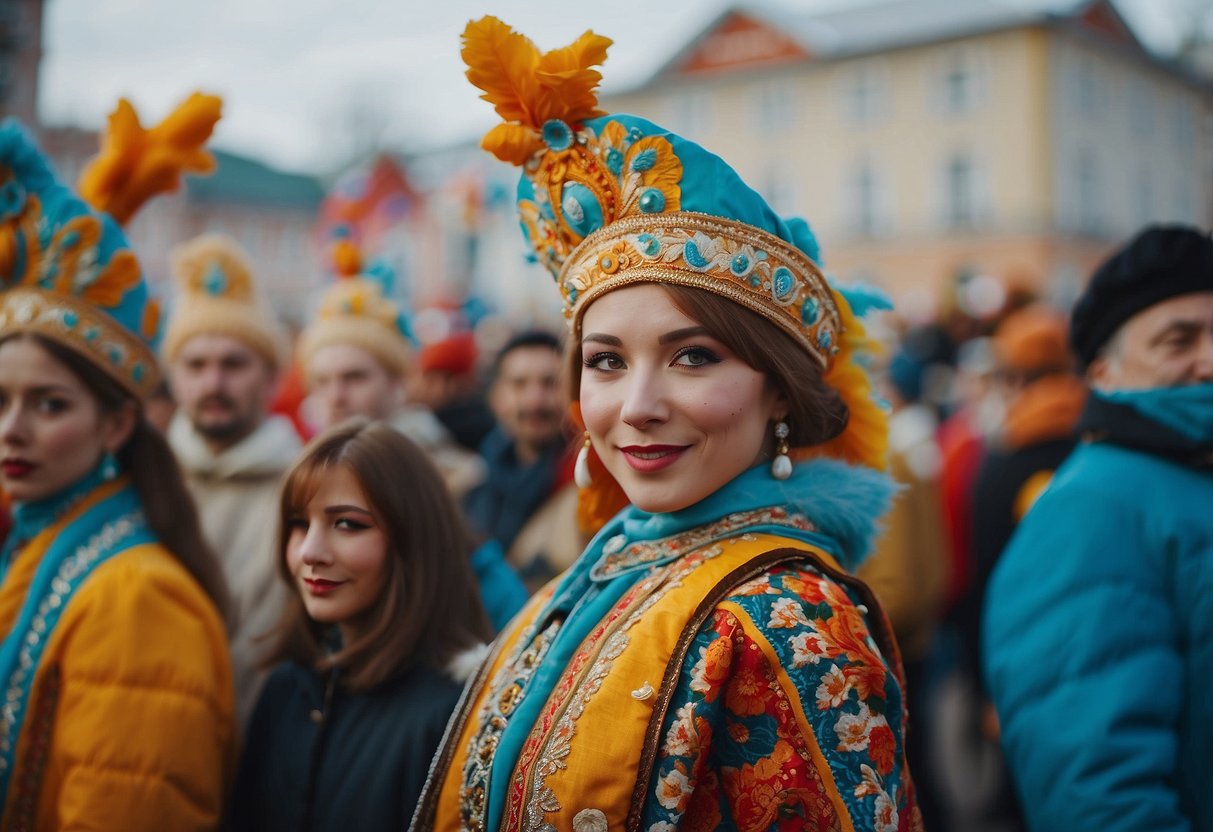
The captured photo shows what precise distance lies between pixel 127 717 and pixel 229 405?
1.94 metres

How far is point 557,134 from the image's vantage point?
7.11 feet

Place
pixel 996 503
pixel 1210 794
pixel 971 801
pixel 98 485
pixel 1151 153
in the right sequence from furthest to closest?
pixel 1151 153, pixel 971 801, pixel 996 503, pixel 98 485, pixel 1210 794

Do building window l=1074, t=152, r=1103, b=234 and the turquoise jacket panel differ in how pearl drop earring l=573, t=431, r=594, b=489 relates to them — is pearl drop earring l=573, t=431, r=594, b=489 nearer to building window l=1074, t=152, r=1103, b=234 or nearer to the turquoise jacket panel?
the turquoise jacket panel

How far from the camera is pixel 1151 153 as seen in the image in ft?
124

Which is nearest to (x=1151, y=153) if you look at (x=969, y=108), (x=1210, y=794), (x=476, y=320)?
(x=969, y=108)

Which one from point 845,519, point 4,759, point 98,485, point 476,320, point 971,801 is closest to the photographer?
point 845,519

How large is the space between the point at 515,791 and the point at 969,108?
3650 cm

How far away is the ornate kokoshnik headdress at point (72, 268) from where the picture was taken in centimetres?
290

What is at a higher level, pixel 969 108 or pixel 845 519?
pixel 969 108

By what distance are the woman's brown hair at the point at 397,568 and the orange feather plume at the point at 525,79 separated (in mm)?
856

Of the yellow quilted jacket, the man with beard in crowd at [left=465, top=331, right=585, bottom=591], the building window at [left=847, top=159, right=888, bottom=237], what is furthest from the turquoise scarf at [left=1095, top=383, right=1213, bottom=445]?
the building window at [left=847, top=159, right=888, bottom=237]

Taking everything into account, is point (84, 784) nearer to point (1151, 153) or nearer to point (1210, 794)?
point (1210, 794)

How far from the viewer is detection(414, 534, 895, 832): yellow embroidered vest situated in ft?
6.06

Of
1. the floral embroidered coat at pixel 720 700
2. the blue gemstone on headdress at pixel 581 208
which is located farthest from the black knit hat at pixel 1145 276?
the blue gemstone on headdress at pixel 581 208
